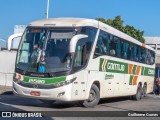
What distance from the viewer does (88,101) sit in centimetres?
1592

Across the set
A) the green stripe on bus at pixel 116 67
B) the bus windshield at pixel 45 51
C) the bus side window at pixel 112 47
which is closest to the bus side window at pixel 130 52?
the green stripe on bus at pixel 116 67

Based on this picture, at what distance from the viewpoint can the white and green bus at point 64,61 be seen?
14.1m

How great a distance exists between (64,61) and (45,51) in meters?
0.80

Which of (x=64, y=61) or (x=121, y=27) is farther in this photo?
(x=121, y=27)

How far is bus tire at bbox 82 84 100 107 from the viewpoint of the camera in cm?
1582

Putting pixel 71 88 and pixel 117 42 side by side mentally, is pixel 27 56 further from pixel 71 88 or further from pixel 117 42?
pixel 117 42

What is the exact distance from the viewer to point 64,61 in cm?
1409

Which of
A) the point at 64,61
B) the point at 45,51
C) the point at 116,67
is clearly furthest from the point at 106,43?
the point at 45,51

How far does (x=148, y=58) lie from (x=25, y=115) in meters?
14.7

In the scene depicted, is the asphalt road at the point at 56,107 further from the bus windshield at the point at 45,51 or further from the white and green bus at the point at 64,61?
the bus windshield at the point at 45,51

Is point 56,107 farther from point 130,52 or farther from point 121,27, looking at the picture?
point 121,27

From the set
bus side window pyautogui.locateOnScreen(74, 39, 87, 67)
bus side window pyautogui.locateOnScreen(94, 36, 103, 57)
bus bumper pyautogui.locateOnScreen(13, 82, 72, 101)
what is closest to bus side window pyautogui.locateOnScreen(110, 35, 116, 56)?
bus side window pyautogui.locateOnScreen(94, 36, 103, 57)

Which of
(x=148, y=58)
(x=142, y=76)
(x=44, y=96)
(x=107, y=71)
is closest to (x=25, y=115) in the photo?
(x=44, y=96)

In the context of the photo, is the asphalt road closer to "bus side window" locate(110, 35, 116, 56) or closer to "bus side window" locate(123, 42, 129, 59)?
"bus side window" locate(110, 35, 116, 56)
